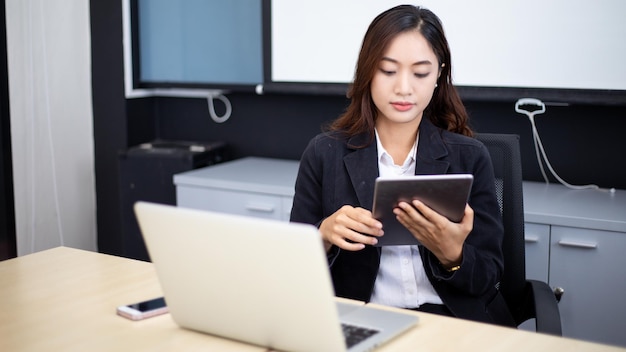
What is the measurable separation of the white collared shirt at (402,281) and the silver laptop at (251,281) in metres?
0.41

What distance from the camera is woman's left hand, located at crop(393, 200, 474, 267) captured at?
65.4 inches

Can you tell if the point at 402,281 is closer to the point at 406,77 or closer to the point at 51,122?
the point at 406,77

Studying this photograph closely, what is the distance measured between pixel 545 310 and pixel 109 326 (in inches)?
37.5

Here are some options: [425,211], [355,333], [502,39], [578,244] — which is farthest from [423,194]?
[502,39]

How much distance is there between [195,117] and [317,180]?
1.96 meters

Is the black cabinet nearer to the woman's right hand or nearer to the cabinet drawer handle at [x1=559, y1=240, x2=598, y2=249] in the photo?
the cabinet drawer handle at [x1=559, y1=240, x2=598, y2=249]

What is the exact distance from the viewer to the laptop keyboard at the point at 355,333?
4.51 feet

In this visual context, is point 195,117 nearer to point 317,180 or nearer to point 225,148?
point 225,148

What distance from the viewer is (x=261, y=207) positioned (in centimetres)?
312

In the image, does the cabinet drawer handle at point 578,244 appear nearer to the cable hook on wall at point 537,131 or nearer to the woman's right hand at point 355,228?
the cable hook on wall at point 537,131

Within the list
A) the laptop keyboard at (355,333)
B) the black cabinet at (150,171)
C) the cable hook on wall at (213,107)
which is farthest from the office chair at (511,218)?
the cable hook on wall at (213,107)

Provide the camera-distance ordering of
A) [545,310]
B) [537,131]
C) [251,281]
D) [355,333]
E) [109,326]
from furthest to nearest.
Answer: [537,131] → [545,310] → [109,326] → [355,333] → [251,281]

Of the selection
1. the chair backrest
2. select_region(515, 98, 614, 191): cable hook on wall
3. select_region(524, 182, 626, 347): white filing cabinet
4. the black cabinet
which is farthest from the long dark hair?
the black cabinet

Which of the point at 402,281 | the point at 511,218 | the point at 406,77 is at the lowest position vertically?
the point at 402,281
